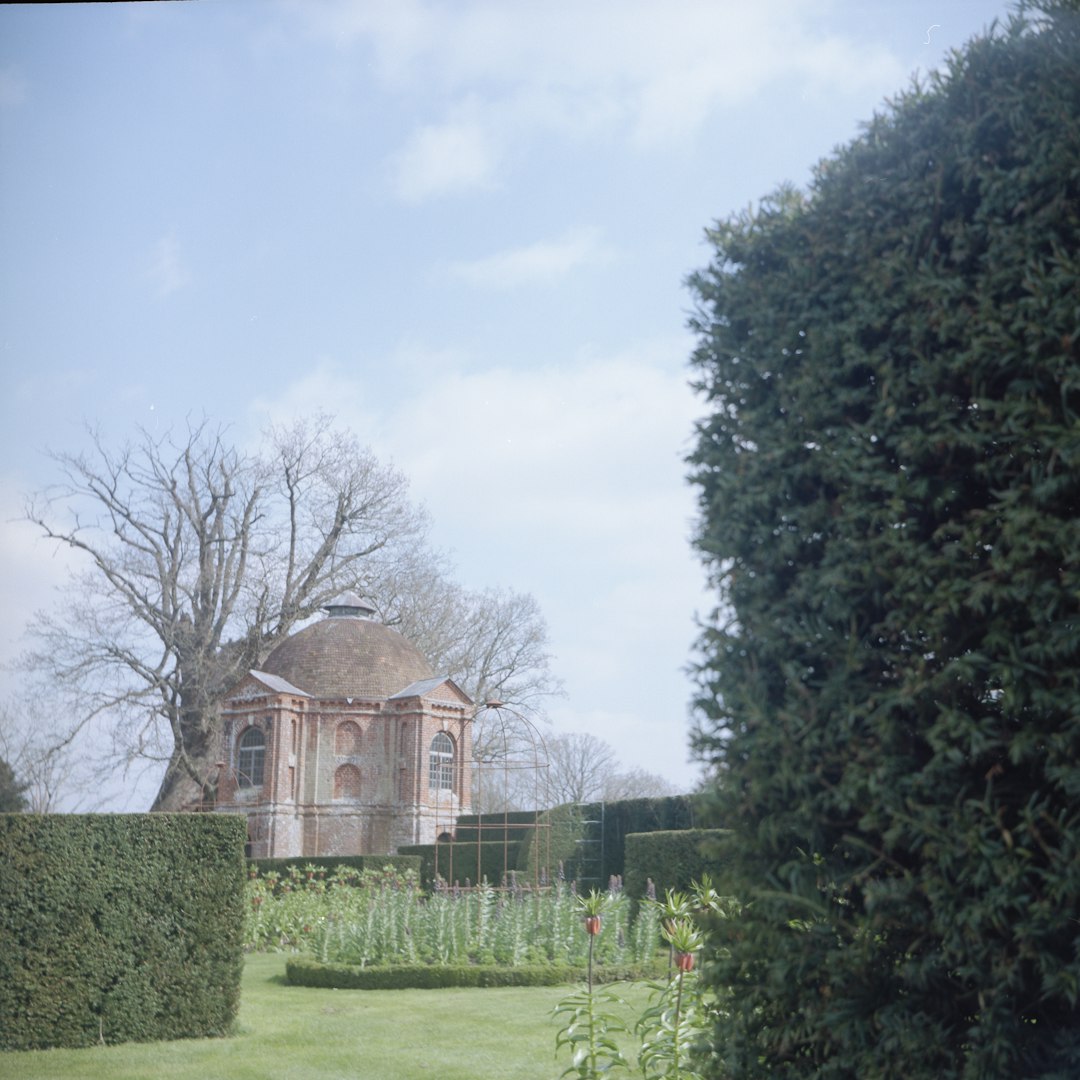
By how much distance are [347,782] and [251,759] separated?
297 centimetres

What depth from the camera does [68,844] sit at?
852 centimetres

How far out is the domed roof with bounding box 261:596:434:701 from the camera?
3447cm

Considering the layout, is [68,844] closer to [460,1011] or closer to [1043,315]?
[460,1011]

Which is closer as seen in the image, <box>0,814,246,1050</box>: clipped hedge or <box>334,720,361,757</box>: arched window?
<box>0,814,246,1050</box>: clipped hedge

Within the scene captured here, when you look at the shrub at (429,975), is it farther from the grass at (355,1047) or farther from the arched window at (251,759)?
the arched window at (251,759)

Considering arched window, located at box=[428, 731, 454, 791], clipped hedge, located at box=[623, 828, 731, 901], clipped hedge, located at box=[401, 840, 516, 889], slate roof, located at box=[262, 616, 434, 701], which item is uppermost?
slate roof, located at box=[262, 616, 434, 701]

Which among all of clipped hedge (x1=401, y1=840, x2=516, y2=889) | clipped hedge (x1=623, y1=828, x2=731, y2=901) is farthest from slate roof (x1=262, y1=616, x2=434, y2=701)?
clipped hedge (x1=623, y1=828, x2=731, y2=901)

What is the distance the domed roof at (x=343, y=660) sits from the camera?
34469mm

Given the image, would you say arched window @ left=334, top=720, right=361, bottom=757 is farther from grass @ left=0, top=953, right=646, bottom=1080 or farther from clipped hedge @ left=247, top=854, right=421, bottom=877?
grass @ left=0, top=953, right=646, bottom=1080

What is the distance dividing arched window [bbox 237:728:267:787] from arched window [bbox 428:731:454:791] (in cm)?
511

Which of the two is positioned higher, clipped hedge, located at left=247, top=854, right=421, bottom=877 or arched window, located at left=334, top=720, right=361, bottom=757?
arched window, located at left=334, top=720, right=361, bottom=757

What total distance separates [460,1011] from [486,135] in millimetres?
7472

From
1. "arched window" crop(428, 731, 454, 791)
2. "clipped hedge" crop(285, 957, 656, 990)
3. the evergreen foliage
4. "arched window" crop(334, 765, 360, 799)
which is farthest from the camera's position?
"arched window" crop(428, 731, 454, 791)

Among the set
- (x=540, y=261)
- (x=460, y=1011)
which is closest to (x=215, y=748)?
(x=460, y=1011)
